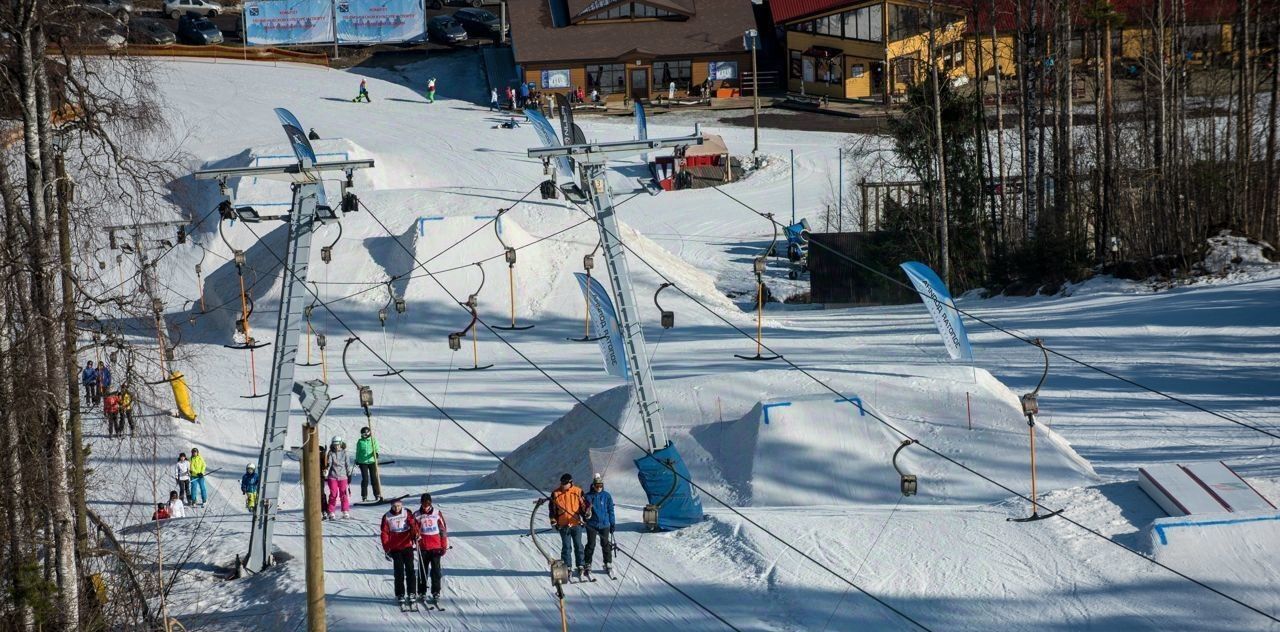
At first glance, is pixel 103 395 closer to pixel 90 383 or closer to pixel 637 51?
pixel 90 383

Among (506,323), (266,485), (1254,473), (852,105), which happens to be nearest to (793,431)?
(1254,473)

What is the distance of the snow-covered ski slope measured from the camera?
13.6 meters

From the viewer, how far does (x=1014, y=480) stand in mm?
17047

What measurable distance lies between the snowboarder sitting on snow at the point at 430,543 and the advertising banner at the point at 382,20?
2125 inches

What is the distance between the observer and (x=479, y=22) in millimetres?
67125

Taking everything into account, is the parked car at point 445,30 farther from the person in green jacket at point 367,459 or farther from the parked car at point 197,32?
the person in green jacket at point 367,459

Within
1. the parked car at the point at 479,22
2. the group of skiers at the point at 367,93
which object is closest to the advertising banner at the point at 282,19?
the group of skiers at the point at 367,93

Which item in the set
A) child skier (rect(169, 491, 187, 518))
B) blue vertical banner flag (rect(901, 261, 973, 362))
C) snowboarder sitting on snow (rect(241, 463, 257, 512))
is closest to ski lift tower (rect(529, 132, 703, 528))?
blue vertical banner flag (rect(901, 261, 973, 362))

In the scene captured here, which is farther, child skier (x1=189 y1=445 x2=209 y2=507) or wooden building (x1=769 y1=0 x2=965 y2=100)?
wooden building (x1=769 y1=0 x2=965 y2=100)

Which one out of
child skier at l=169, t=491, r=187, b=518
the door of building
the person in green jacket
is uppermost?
the door of building

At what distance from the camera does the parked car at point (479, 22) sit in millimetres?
67062

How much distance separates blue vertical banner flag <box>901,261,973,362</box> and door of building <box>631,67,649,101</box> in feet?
135

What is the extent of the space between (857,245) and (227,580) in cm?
2437

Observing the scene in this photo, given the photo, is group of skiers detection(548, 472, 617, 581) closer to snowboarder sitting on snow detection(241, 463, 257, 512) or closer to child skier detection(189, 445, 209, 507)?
snowboarder sitting on snow detection(241, 463, 257, 512)
